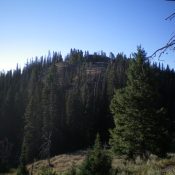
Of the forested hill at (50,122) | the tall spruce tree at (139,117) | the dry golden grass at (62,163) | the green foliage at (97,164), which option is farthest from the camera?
the forested hill at (50,122)

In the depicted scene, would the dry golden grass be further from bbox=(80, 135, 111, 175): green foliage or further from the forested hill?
bbox=(80, 135, 111, 175): green foliage

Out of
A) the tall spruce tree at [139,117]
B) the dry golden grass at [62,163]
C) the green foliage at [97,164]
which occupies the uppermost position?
the tall spruce tree at [139,117]

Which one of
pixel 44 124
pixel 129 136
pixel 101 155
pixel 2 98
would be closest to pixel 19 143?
pixel 44 124

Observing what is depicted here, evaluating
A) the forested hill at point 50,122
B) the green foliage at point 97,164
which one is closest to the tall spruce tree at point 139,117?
the green foliage at point 97,164

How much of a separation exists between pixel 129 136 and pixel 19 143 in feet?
224

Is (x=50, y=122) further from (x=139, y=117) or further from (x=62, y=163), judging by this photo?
(x=139, y=117)

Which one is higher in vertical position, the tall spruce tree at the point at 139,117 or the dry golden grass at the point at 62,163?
the tall spruce tree at the point at 139,117

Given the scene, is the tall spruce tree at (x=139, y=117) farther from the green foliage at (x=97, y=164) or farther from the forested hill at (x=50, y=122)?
the forested hill at (x=50, y=122)

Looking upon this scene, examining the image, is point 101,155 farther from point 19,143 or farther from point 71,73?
point 71,73

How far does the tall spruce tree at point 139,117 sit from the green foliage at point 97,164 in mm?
6695

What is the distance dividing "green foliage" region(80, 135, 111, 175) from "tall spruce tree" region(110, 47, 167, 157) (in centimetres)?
669

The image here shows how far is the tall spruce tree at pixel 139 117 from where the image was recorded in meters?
23.0

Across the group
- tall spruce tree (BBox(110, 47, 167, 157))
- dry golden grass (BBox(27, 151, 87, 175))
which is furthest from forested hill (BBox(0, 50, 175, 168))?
tall spruce tree (BBox(110, 47, 167, 157))

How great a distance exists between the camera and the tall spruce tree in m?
23.0
